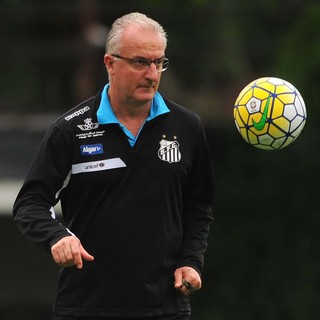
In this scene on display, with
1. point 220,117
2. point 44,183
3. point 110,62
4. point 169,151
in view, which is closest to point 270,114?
point 169,151

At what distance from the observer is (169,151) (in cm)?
638

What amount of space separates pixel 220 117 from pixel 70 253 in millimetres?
8506

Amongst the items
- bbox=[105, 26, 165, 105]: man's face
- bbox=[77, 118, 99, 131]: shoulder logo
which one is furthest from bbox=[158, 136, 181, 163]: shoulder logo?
bbox=[77, 118, 99, 131]: shoulder logo

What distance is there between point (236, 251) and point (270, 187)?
80 cm

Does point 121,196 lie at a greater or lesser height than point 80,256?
greater

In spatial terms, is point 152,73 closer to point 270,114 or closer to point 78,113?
point 78,113

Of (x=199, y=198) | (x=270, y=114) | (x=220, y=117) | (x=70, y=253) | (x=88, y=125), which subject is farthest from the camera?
(x=220, y=117)

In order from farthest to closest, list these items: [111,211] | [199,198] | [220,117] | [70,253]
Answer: [220,117] < [199,198] < [111,211] < [70,253]

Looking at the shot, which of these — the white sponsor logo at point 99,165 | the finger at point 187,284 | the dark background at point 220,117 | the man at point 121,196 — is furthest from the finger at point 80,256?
the dark background at point 220,117

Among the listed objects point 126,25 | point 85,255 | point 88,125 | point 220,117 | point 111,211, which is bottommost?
point 220,117

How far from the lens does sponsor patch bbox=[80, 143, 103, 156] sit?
627 cm

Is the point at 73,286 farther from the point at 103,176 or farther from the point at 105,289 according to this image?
the point at 103,176

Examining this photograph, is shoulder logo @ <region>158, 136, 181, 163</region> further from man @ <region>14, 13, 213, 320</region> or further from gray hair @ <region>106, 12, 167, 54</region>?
gray hair @ <region>106, 12, 167, 54</region>

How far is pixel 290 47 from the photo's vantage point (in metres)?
13.9
